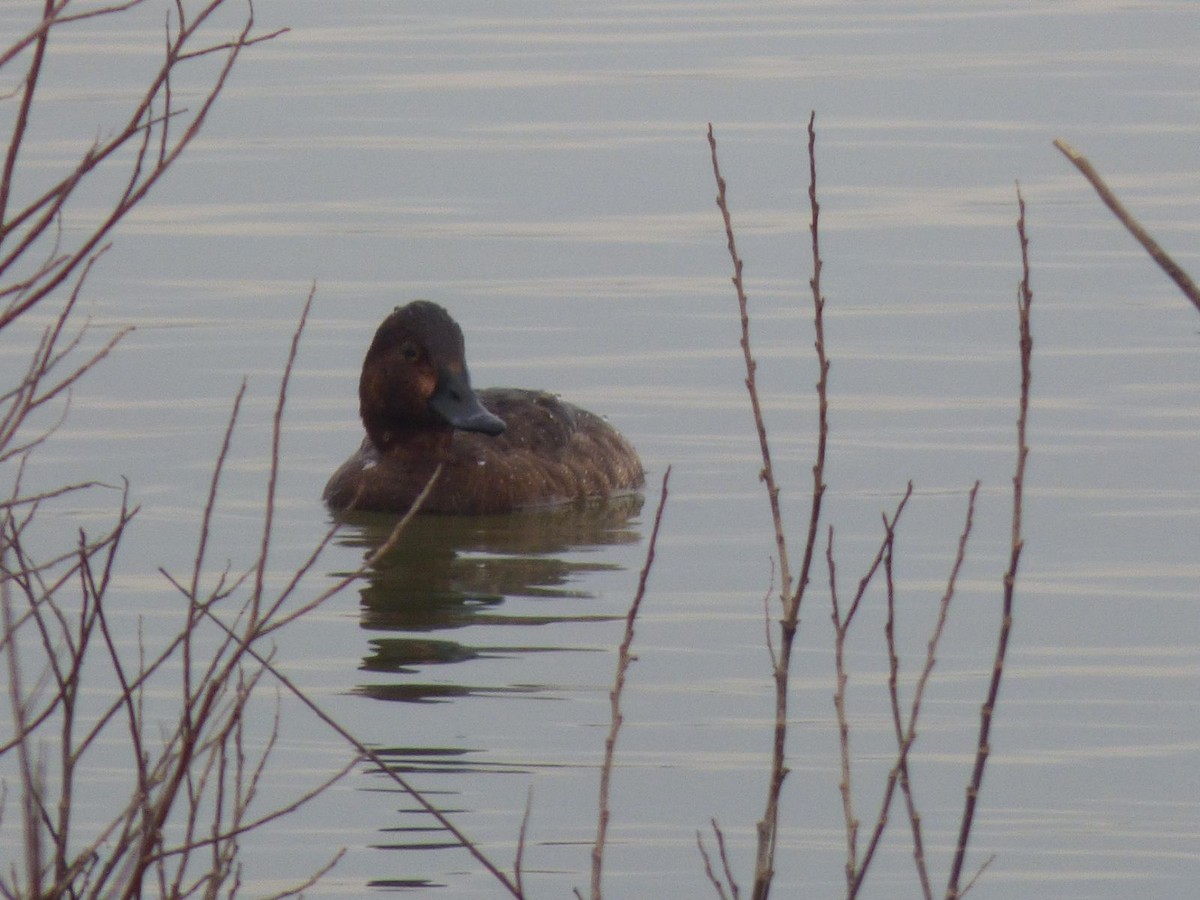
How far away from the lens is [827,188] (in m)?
19.7

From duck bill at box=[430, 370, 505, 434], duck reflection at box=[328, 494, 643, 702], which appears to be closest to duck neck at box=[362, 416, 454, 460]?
duck bill at box=[430, 370, 505, 434]

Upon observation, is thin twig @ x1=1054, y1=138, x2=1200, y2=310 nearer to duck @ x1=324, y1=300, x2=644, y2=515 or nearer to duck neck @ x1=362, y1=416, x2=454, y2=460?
duck @ x1=324, y1=300, x2=644, y2=515

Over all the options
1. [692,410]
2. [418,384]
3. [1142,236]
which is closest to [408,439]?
[418,384]

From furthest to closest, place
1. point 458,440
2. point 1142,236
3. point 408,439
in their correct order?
point 458,440
point 408,439
point 1142,236

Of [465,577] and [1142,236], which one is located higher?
[1142,236]

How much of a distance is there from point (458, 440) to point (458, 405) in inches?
14.8

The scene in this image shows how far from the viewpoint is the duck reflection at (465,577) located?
9.74 meters

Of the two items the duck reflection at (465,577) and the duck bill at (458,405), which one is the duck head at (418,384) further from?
the duck reflection at (465,577)

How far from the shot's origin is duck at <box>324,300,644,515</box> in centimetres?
1276

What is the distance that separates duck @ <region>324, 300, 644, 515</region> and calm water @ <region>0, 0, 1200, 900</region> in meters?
0.23

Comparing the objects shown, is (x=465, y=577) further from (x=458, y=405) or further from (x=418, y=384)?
(x=418, y=384)

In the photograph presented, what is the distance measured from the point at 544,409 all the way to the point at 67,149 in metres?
8.57

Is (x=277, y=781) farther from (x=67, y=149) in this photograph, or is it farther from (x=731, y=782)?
(x=67, y=149)

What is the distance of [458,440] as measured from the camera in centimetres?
1318
